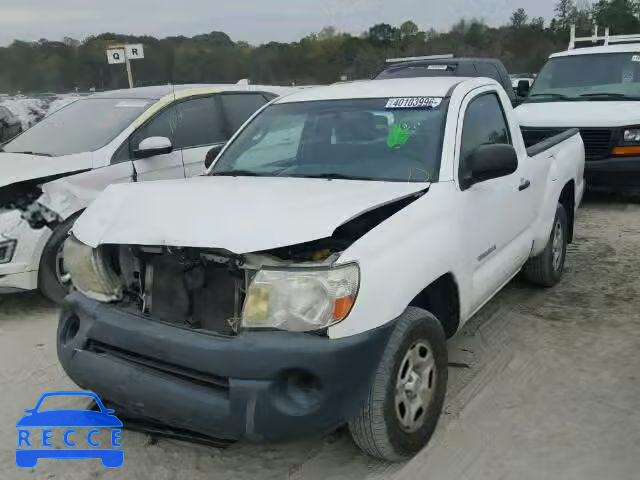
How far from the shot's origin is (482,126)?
4.22 metres

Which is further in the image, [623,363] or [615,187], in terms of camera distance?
[615,187]

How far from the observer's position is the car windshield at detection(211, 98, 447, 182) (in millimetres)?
3680

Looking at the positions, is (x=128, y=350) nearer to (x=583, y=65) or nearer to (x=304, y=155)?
(x=304, y=155)

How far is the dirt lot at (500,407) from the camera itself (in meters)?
3.00

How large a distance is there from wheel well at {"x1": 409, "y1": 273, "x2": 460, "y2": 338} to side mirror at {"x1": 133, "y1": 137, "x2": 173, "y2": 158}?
3192 mm

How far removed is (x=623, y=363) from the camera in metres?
3.96

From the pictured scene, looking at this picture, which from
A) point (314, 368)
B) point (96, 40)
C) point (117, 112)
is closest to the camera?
point (314, 368)

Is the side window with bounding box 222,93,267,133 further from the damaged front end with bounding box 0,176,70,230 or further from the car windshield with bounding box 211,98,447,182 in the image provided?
the car windshield with bounding box 211,98,447,182

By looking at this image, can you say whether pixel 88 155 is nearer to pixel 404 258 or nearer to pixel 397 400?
pixel 404 258

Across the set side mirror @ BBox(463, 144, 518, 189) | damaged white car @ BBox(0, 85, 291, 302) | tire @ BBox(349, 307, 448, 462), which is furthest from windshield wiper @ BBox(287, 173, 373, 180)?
damaged white car @ BBox(0, 85, 291, 302)

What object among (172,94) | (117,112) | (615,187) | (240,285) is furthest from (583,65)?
(240,285)

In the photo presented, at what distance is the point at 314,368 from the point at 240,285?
21.4 inches

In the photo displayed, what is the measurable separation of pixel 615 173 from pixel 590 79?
184 cm

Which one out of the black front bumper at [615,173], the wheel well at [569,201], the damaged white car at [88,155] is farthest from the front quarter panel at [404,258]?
the black front bumper at [615,173]
